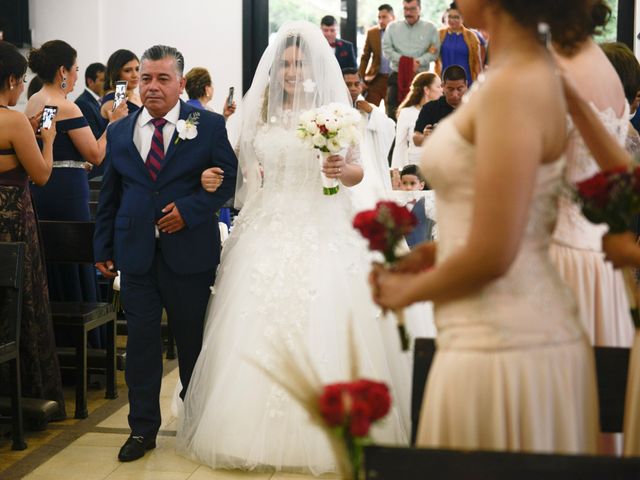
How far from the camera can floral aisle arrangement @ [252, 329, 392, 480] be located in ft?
4.99

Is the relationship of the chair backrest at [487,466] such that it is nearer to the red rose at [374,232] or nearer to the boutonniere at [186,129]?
the red rose at [374,232]

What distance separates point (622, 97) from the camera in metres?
2.74

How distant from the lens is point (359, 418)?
60.0 inches

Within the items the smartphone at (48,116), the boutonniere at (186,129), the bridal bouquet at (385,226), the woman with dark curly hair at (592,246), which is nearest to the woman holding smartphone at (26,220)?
the smartphone at (48,116)

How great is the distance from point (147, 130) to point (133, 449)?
140cm

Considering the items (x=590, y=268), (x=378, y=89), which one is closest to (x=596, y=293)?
(x=590, y=268)

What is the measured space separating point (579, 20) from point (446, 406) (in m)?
0.72

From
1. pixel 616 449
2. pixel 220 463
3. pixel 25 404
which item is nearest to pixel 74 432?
pixel 25 404

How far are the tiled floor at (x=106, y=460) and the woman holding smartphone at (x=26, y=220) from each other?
283mm

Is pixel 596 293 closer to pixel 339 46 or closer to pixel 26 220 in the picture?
pixel 26 220

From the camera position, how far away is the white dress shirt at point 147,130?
4375 millimetres

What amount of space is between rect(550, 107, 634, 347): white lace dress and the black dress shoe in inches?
93.2

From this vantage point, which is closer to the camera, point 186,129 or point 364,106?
point 186,129

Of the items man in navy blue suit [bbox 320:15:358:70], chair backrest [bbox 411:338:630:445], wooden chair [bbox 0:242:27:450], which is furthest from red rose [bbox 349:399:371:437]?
man in navy blue suit [bbox 320:15:358:70]
